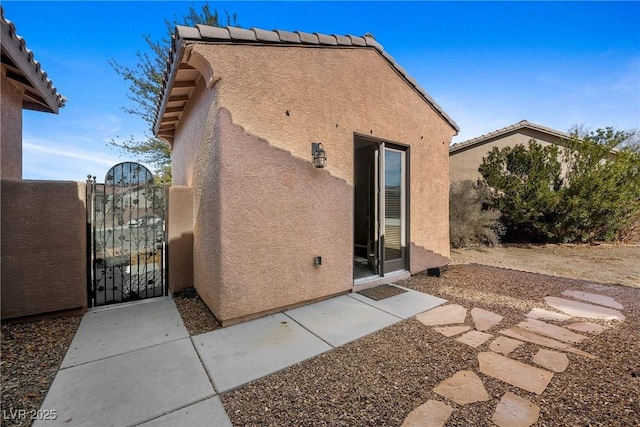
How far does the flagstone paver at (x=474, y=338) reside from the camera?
3814mm

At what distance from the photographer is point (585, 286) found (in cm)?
659

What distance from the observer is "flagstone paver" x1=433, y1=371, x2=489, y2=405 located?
→ 106 inches

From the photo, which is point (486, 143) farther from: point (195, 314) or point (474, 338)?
point (195, 314)

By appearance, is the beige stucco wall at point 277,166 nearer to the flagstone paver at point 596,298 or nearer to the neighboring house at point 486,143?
the flagstone paver at point 596,298

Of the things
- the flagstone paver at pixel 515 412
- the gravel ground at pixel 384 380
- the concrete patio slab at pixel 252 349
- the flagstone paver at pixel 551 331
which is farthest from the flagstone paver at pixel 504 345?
the concrete patio slab at pixel 252 349

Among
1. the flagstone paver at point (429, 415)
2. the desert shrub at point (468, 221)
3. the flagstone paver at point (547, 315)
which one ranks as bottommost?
the flagstone paver at point (429, 415)

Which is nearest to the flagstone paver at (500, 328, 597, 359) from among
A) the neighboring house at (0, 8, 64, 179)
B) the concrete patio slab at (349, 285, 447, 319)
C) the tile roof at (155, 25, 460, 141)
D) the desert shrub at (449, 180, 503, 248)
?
the concrete patio slab at (349, 285, 447, 319)

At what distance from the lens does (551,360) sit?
334cm

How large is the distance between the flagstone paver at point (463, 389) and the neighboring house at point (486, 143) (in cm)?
1544

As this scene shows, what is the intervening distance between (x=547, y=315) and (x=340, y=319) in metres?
3.81

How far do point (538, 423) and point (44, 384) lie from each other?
503 centimetres

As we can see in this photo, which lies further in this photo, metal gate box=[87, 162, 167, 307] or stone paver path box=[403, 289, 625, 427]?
metal gate box=[87, 162, 167, 307]

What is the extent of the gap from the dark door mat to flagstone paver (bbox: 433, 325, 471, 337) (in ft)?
4.93

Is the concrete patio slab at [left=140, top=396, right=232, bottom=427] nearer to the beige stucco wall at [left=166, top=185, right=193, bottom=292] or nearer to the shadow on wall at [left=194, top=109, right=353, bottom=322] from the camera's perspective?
the shadow on wall at [left=194, top=109, right=353, bottom=322]
